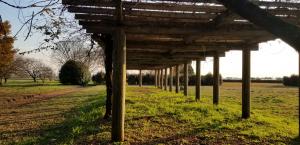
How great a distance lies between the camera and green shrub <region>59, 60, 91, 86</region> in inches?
1951

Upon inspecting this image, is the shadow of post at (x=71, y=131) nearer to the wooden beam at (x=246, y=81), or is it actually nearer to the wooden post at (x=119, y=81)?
the wooden post at (x=119, y=81)

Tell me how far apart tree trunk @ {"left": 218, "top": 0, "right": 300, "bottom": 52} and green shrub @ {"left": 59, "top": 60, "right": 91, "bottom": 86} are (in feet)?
150

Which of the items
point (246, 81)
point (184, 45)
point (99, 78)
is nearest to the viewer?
point (246, 81)

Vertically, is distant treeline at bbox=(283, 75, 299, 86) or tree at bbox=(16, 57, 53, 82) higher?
tree at bbox=(16, 57, 53, 82)

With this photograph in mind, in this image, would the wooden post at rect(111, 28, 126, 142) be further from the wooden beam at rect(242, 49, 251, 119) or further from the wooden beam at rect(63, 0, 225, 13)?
the wooden beam at rect(242, 49, 251, 119)

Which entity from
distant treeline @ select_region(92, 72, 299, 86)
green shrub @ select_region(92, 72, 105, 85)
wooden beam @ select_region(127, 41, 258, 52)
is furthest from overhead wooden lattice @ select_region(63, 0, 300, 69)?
green shrub @ select_region(92, 72, 105, 85)

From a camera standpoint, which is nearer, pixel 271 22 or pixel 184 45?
pixel 271 22

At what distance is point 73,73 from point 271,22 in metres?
47.4

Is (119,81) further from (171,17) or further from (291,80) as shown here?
(291,80)

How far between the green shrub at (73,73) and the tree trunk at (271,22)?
4585 cm

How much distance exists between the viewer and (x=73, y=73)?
165 ft

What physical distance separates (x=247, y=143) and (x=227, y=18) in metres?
2.62

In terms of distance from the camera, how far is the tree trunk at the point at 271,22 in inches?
157

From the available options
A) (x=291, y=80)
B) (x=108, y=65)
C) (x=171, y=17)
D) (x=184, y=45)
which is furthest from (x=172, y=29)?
(x=291, y=80)
